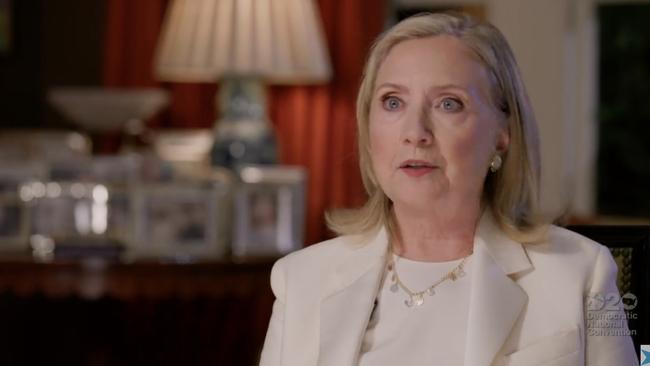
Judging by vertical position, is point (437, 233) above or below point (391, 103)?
below

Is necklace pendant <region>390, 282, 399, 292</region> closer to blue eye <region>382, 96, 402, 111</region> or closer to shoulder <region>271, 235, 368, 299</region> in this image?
shoulder <region>271, 235, 368, 299</region>

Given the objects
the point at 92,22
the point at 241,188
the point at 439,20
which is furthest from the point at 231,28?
the point at 439,20

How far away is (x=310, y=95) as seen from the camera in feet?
17.6

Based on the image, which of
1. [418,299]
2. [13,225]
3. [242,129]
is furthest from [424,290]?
[242,129]

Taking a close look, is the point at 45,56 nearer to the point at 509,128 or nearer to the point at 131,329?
the point at 131,329

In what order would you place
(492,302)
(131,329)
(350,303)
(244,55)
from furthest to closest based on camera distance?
(131,329)
(244,55)
(350,303)
(492,302)

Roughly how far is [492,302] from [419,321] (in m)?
0.11

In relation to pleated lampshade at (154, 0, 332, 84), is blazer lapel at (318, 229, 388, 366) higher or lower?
lower

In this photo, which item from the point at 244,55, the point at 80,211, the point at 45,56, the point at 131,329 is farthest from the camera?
the point at 45,56

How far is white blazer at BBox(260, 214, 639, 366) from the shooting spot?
144 cm

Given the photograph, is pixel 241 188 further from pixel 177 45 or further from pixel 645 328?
pixel 645 328

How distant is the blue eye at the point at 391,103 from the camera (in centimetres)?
155

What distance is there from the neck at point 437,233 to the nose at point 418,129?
0.34 ft

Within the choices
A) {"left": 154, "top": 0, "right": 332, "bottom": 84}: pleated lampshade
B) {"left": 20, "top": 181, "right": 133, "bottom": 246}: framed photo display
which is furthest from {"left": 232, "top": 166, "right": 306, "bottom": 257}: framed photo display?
{"left": 154, "top": 0, "right": 332, "bottom": 84}: pleated lampshade
